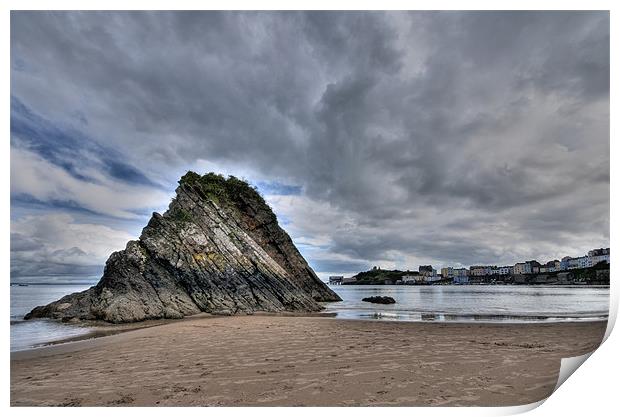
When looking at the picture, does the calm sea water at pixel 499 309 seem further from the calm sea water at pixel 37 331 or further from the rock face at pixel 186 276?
Answer: the calm sea water at pixel 37 331

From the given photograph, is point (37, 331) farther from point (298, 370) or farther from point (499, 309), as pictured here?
point (499, 309)

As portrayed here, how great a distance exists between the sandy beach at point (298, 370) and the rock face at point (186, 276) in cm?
544

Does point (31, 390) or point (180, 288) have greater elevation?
point (180, 288)

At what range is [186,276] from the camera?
48.4 feet

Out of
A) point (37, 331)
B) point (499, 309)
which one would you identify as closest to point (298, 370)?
point (37, 331)

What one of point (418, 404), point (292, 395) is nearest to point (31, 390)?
point (292, 395)

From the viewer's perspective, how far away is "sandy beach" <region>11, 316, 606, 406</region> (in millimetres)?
4379

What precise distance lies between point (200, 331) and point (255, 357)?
3929 mm

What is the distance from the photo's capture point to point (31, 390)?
475cm

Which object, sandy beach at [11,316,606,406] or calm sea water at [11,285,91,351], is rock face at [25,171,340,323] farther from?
sandy beach at [11,316,606,406]

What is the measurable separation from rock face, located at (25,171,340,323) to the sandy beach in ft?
17.8

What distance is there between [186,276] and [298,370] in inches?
425

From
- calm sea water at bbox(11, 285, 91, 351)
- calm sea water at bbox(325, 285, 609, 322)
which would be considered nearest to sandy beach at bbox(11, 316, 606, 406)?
calm sea water at bbox(11, 285, 91, 351)
